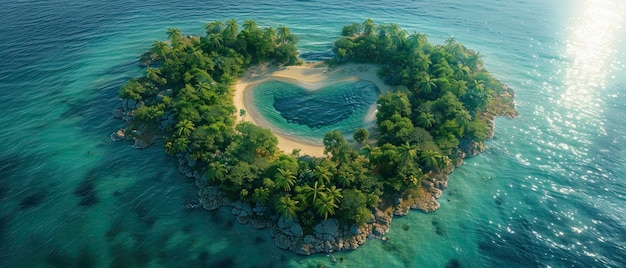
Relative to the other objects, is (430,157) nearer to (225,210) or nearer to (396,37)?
(225,210)

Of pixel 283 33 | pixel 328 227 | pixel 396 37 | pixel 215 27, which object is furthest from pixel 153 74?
pixel 396 37

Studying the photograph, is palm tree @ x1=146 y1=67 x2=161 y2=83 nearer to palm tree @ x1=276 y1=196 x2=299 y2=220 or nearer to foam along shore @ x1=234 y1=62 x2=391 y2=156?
foam along shore @ x1=234 y1=62 x2=391 y2=156

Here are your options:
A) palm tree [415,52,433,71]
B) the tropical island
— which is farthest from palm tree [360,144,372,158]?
palm tree [415,52,433,71]

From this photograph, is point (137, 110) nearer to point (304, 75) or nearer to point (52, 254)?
point (52, 254)

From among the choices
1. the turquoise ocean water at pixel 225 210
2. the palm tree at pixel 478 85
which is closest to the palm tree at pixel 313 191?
the turquoise ocean water at pixel 225 210

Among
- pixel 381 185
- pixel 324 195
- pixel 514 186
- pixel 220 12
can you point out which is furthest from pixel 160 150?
pixel 220 12
